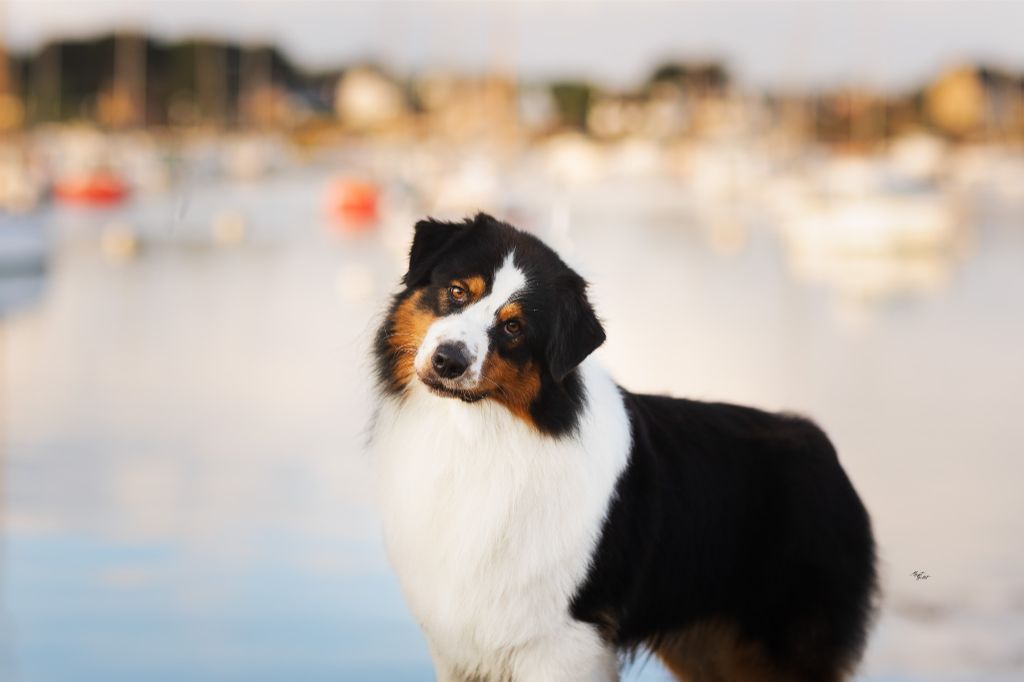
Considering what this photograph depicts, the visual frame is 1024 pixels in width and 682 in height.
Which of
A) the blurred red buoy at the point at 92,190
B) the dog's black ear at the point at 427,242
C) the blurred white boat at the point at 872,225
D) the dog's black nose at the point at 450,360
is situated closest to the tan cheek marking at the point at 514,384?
the dog's black nose at the point at 450,360

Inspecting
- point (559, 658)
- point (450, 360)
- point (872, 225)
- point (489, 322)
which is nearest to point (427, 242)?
point (489, 322)

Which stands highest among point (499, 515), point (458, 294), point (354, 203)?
point (354, 203)

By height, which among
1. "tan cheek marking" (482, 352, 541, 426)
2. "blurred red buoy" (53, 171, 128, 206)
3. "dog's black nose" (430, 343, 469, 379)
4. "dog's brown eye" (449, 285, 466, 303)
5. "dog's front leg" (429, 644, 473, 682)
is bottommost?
"dog's front leg" (429, 644, 473, 682)

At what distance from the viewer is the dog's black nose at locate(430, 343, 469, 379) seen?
11.1 feet

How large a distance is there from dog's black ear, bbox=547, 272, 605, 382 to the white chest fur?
7.2 inches

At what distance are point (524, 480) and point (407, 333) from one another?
491 mm

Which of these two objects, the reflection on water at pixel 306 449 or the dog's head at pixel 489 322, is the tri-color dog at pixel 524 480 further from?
the reflection on water at pixel 306 449

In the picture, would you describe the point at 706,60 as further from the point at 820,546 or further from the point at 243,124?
the point at 820,546

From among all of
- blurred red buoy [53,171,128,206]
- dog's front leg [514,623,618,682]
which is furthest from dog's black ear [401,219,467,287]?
blurred red buoy [53,171,128,206]

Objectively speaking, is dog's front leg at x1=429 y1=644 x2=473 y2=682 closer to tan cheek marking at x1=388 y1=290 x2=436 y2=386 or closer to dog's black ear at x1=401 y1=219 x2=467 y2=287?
tan cheek marking at x1=388 y1=290 x2=436 y2=386

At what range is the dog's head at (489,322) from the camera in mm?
3434

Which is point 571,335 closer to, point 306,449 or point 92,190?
point 306,449

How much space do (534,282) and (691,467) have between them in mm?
749

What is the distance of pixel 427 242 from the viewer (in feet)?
12.2
